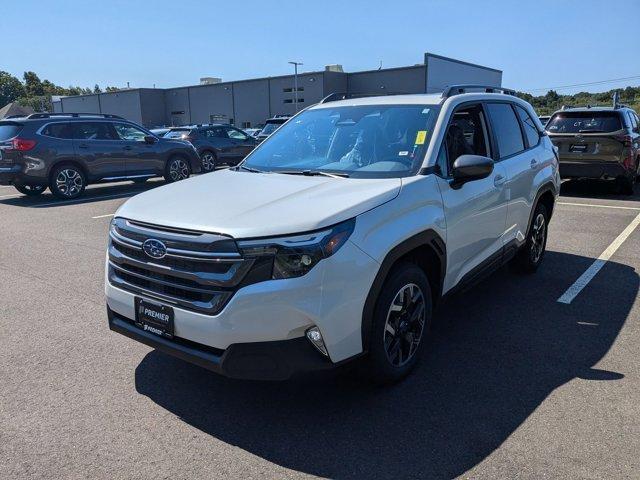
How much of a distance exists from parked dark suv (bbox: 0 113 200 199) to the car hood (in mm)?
9205

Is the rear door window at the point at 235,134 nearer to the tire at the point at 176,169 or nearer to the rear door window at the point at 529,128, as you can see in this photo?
the tire at the point at 176,169

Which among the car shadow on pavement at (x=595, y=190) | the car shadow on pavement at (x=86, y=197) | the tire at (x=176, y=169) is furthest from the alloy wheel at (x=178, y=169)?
the car shadow on pavement at (x=595, y=190)

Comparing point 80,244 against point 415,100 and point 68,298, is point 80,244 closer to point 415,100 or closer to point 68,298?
point 68,298

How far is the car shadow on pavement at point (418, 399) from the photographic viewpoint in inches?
110

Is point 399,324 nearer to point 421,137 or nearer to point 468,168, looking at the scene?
point 468,168

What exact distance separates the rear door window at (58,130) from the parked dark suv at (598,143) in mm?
10748

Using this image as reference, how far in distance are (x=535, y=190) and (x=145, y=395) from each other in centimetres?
416

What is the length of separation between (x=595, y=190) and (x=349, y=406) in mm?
11354

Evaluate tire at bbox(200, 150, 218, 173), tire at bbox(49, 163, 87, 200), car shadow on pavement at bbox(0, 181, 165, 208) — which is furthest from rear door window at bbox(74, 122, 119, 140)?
tire at bbox(200, 150, 218, 173)

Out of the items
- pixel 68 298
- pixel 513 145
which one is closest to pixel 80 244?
pixel 68 298

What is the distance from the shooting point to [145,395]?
3.41 meters

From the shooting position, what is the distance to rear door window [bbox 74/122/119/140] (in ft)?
39.9

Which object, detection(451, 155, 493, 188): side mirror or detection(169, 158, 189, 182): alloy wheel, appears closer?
detection(451, 155, 493, 188): side mirror

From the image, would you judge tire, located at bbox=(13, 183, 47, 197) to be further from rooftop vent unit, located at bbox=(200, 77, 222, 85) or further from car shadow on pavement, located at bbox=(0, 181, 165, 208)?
rooftop vent unit, located at bbox=(200, 77, 222, 85)
